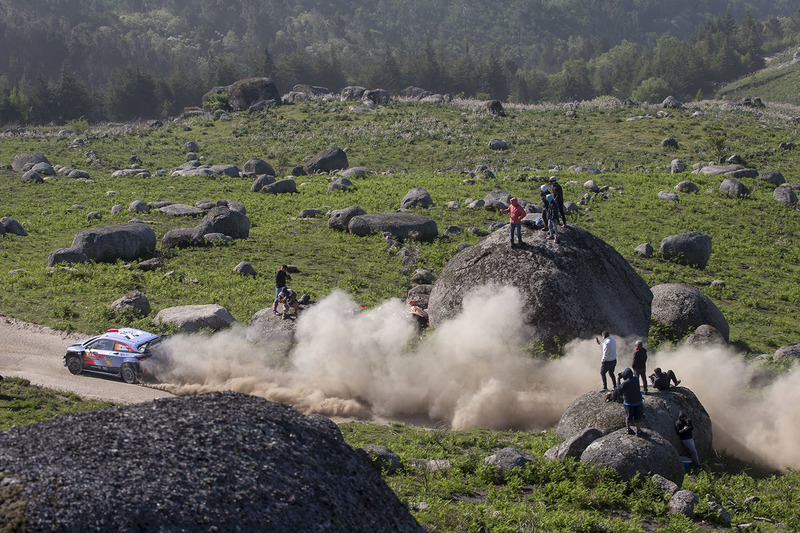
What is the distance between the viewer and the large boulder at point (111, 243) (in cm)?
3803

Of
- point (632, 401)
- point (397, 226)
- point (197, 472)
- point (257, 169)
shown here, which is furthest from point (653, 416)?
point (257, 169)

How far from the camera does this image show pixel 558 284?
24000 mm

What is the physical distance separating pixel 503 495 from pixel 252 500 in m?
7.18

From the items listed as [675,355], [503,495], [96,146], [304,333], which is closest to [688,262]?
[675,355]

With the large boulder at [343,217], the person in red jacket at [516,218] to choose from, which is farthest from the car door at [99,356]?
the large boulder at [343,217]

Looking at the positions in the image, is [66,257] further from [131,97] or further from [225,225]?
[131,97]

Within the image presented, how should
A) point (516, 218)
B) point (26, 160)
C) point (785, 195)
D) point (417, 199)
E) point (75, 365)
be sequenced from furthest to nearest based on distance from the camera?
point (26, 160) → point (785, 195) → point (417, 199) → point (75, 365) → point (516, 218)

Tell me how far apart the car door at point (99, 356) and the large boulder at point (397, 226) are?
1947cm

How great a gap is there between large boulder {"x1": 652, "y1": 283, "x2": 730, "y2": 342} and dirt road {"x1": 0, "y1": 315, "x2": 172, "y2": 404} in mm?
19580

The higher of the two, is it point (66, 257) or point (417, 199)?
point (417, 199)

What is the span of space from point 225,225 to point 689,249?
2537 centimetres

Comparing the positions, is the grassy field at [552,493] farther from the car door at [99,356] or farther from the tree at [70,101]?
the tree at [70,101]

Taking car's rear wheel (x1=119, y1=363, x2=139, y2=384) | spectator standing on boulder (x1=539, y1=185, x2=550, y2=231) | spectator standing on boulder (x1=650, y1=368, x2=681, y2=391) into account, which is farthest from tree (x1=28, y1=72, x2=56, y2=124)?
spectator standing on boulder (x1=650, y1=368, x2=681, y2=391)

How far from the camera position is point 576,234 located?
25375mm
